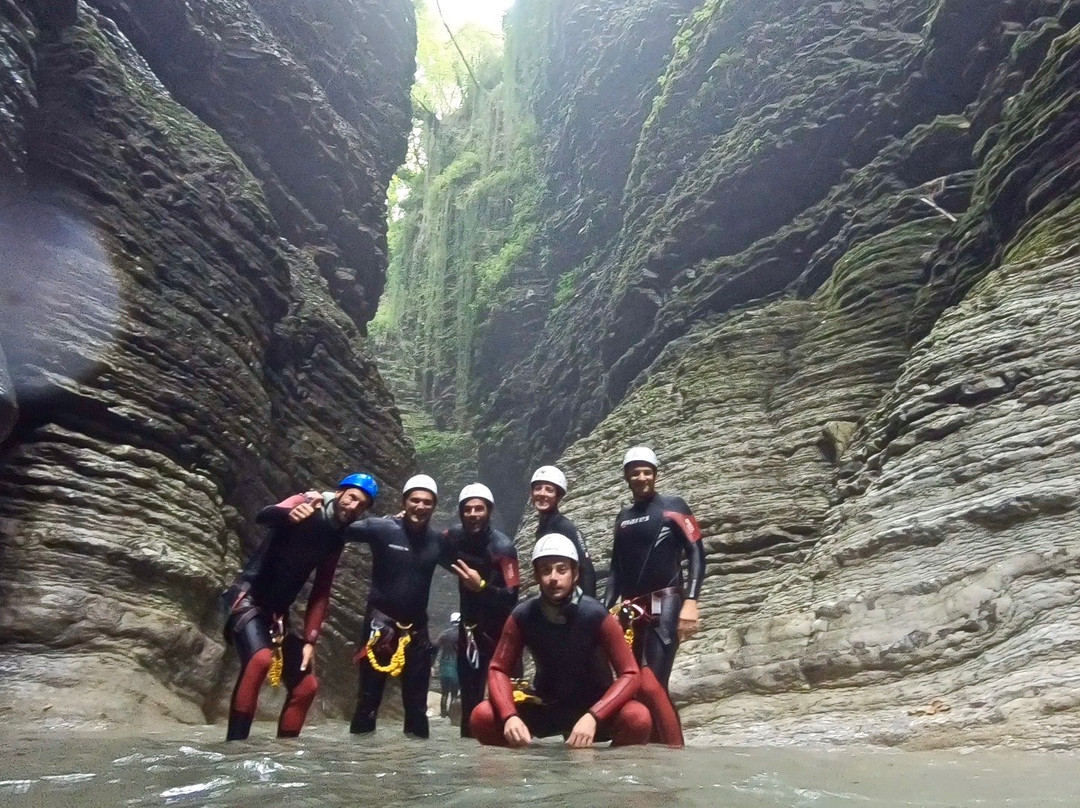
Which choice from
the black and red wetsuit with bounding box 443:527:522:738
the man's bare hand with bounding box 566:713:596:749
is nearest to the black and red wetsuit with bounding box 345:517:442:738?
the black and red wetsuit with bounding box 443:527:522:738

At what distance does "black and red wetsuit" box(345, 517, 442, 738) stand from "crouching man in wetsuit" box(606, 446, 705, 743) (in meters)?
1.49

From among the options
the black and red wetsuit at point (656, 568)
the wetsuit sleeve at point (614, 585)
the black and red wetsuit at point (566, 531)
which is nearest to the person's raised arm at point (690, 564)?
the black and red wetsuit at point (656, 568)

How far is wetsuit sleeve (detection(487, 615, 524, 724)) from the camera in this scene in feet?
14.7

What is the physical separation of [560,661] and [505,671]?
35 centimetres

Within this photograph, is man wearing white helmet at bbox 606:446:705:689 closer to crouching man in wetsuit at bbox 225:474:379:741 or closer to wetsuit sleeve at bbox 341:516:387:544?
wetsuit sleeve at bbox 341:516:387:544

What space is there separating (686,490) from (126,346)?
25.3 ft

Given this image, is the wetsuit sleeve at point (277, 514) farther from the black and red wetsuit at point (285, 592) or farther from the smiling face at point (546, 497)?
the smiling face at point (546, 497)

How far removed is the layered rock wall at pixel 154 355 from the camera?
8.52m

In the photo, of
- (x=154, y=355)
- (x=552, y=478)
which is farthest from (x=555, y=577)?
(x=154, y=355)

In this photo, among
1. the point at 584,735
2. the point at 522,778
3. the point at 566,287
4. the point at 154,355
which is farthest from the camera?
the point at 566,287

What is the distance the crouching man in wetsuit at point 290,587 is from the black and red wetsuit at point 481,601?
1.07 m

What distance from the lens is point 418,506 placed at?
6.73 metres

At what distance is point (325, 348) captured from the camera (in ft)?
53.5

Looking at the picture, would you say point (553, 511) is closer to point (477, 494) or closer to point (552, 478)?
point (552, 478)
